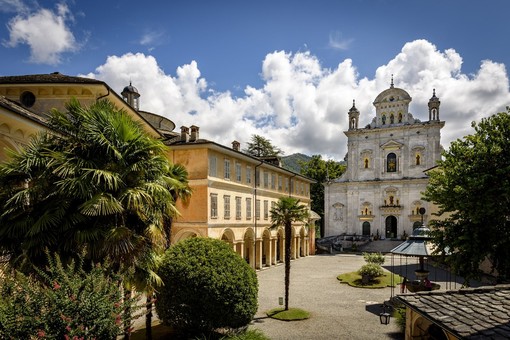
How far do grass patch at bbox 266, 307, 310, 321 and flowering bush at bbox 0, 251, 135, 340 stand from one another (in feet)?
35.3

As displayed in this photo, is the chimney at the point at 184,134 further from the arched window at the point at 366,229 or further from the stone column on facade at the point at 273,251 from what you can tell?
the arched window at the point at 366,229

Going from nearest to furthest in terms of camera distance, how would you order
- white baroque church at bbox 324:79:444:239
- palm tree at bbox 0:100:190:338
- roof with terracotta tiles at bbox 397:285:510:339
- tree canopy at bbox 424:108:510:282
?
1. roof with terracotta tiles at bbox 397:285:510:339
2. palm tree at bbox 0:100:190:338
3. tree canopy at bbox 424:108:510:282
4. white baroque church at bbox 324:79:444:239

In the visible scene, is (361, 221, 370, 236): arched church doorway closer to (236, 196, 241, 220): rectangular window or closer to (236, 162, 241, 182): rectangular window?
(236, 196, 241, 220): rectangular window

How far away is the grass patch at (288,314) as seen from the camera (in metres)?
17.0

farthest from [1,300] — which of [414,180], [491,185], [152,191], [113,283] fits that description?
[414,180]

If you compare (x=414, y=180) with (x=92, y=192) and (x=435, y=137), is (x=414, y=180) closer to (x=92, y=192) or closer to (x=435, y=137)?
(x=435, y=137)

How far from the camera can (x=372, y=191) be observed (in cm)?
5347

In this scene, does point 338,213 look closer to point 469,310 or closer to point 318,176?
point 318,176

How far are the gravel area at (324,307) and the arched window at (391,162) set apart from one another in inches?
1006

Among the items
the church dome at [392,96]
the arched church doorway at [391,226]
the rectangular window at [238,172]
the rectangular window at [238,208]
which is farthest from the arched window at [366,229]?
the rectangular window at [238,172]

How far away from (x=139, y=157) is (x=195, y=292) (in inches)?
205

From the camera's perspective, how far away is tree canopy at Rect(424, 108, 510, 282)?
13.8 meters

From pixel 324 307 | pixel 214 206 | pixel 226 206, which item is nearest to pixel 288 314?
pixel 324 307

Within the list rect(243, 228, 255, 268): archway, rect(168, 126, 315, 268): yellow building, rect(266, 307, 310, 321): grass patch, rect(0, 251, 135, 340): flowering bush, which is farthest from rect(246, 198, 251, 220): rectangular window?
rect(0, 251, 135, 340): flowering bush
